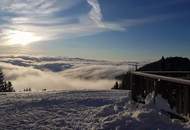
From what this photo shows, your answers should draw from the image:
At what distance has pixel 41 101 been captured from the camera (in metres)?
14.5

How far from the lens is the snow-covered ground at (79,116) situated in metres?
9.06

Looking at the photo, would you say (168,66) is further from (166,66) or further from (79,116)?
(79,116)

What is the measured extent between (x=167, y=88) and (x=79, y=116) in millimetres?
2858

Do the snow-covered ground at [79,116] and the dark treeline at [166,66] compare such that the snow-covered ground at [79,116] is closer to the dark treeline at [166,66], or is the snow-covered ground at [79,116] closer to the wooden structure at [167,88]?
the wooden structure at [167,88]

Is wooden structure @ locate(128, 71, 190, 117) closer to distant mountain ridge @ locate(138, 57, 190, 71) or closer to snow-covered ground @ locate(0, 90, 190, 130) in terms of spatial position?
snow-covered ground @ locate(0, 90, 190, 130)

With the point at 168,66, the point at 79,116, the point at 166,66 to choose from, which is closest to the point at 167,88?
the point at 79,116

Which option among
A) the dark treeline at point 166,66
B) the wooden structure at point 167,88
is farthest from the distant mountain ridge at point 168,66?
the wooden structure at point 167,88

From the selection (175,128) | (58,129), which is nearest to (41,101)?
(58,129)

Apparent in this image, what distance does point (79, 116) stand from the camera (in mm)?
11102

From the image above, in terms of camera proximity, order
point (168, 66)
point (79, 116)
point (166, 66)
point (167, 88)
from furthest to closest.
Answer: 1. point (168, 66)
2. point (166, 66)
3. point (79, 116)
4. point (167, 88)

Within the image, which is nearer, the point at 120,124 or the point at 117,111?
the point at 120,124

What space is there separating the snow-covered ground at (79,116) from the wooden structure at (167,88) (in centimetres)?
40

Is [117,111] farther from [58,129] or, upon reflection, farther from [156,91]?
[58,129]

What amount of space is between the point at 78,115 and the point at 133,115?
222 cm
